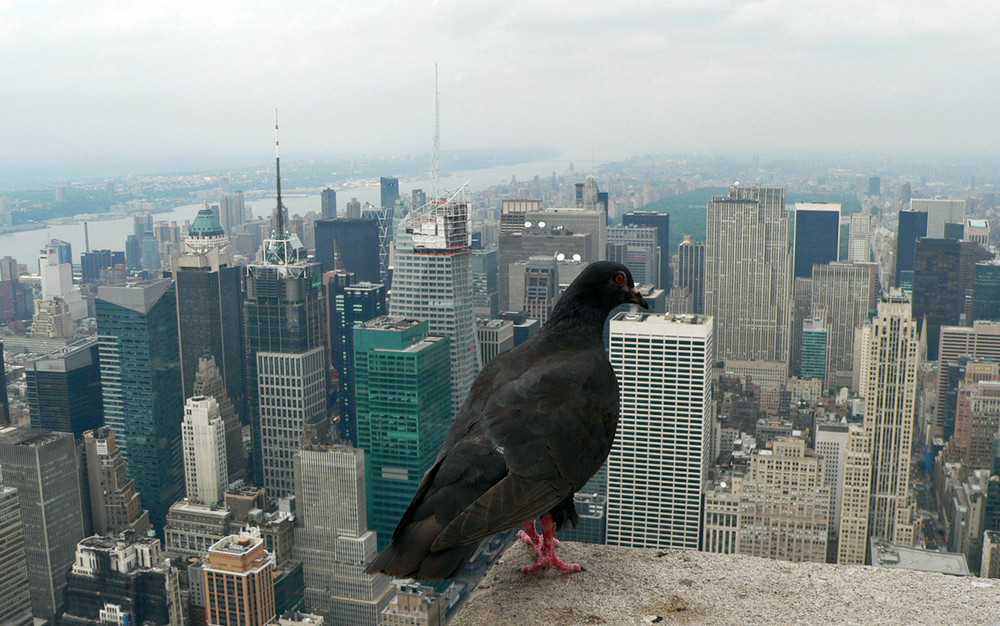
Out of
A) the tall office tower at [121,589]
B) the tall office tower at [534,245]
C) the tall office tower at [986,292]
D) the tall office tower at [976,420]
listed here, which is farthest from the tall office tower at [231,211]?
the tall office tower at [986,292]

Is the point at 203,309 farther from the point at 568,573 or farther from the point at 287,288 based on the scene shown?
the point at 568,573

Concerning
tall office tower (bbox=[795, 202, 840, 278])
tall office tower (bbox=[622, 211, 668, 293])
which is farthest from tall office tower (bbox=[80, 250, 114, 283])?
tall office tower (bbox=[795, 202, 840, 278])

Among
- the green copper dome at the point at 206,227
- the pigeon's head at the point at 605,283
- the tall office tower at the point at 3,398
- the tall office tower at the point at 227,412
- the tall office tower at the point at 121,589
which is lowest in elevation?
the tall office tower at the point at 121,589

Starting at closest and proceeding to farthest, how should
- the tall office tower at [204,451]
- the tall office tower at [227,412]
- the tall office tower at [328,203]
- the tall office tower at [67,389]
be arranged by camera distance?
the tall office tower at [204,451], the tall office tower at [67,389], the tall office tower at [227,412], the tall office tower at [328,203]

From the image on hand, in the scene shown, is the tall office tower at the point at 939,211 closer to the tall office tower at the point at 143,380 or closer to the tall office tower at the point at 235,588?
the tall office tower at the point at 235,588

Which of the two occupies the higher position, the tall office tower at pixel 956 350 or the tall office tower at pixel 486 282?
the tall office tower at pixel 486 282

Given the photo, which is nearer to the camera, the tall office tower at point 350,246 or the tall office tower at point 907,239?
the tall office tower at point 907,239

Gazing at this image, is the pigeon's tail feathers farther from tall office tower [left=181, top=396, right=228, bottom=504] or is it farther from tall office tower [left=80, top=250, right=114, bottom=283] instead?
tall office tower [left=80, top=250, right=114, bottom=283]
